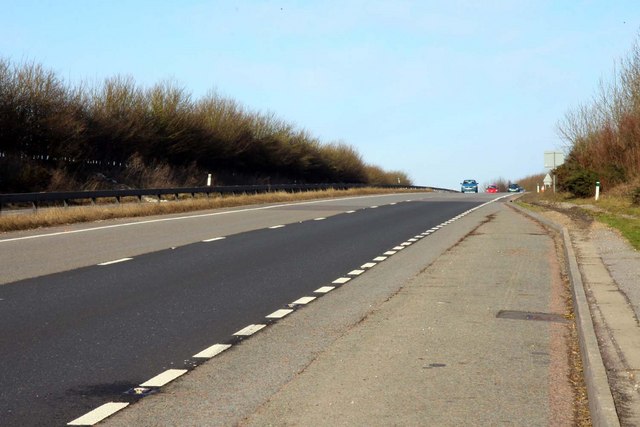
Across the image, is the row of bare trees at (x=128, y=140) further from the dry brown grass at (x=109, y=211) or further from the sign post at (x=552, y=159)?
Result: the sign post at (x=552, y=159)

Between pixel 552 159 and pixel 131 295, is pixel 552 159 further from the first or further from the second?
pixel 131 295

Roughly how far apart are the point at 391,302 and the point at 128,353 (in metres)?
4.24

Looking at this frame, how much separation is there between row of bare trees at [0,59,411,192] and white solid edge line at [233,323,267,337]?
32.2 meters

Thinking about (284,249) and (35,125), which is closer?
(284,249)

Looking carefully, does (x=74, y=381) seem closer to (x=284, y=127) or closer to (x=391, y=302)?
(x=391, y=302)

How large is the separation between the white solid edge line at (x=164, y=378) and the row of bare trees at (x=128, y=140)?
34.1 metres

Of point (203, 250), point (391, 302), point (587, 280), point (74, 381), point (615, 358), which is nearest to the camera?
point (74, 381)

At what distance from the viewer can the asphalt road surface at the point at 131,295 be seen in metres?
7.28

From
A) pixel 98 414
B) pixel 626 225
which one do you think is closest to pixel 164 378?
pixel 98 414

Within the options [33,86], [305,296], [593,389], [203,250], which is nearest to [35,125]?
[33,86]

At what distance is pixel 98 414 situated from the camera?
20.5 feet

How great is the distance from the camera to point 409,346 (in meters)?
8.77

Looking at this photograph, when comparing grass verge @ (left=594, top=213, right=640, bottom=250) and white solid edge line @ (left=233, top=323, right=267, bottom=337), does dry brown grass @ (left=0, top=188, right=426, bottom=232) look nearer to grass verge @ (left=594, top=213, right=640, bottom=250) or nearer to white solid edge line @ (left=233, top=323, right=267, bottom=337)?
grass verge @ (left=594, top=213, right=640, bottom=250)

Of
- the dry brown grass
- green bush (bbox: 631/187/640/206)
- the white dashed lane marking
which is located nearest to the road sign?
the dry brown grass
